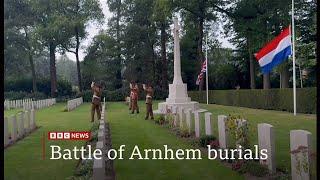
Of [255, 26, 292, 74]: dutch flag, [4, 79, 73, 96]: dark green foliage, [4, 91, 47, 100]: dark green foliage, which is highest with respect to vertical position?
[255, 26, 292, 74]: dutch flag

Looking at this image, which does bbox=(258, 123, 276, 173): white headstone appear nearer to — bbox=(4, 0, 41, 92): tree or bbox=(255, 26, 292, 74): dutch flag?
bbox=(255, 26, 292, 74): dutch flag

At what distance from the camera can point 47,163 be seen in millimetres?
5008

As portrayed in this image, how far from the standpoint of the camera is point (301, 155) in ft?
16.1

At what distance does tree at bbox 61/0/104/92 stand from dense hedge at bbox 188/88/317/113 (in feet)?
6.41

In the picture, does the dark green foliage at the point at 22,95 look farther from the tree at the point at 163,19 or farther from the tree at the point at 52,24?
the tree at the point at 163,19

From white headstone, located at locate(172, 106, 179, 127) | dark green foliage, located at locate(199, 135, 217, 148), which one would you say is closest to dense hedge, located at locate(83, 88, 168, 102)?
dark green foliage, located at locate(199, 135, 217, 148)

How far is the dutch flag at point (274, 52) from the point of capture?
6.64 metres

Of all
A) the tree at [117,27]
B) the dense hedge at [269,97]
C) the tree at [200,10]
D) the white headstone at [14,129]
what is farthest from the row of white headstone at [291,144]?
the white headstone at [14,129]

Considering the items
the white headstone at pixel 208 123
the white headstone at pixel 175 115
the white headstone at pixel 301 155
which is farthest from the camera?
the white headstone at pixel 175 115

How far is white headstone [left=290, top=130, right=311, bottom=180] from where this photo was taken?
15.4 feet

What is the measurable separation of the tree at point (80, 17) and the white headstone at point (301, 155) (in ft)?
7.48

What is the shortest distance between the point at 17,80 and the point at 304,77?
245 inches

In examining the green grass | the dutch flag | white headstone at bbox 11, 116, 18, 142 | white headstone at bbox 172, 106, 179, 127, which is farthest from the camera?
white headstone at bbox 172, 106, 179, 127

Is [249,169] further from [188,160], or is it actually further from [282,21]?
[282,21]
